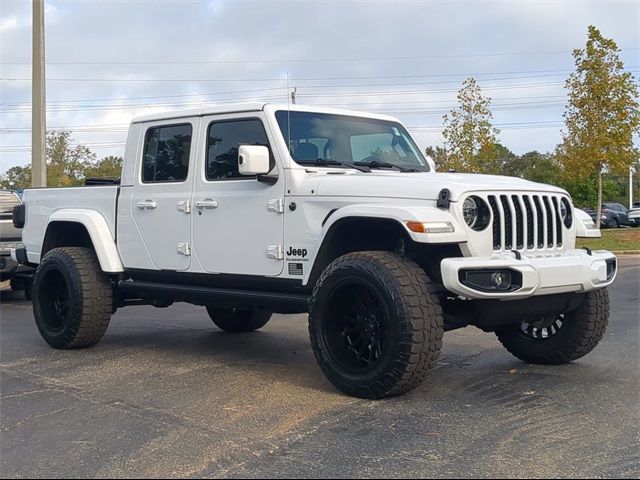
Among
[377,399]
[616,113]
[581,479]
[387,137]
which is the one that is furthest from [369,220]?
[616,113]

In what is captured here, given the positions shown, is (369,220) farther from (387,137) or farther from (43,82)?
(43,82)

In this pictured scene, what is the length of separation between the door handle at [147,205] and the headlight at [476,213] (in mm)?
2885

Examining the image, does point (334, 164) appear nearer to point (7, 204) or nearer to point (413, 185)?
point (413, 185)

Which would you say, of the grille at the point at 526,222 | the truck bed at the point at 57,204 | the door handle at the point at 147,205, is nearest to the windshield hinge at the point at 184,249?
the door handle at the point at 147,205

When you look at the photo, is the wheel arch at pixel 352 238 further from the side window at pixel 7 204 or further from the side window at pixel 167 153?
the side window at pixel 7 204

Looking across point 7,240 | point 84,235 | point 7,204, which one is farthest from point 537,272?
point 7,204

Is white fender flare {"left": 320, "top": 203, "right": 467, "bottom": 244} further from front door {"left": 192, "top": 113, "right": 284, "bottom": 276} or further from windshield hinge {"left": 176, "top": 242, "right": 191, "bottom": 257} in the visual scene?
windshield hinge {"left": 176, "top": 242, "right": 191, "bottom": 257}

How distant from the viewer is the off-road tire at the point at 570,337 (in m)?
5.91

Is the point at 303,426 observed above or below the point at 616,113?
below

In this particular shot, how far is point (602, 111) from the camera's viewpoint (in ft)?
82.0

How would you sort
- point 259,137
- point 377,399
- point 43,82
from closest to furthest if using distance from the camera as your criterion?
1. point 377,399
2. point 259,137
3. point 43,82

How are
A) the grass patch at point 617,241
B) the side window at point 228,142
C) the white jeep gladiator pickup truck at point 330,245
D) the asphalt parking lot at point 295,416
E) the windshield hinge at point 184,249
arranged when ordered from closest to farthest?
1. the asphalt parking lot at point 295,416
2. the white jeep gladiator pickup truck at point 330,245
3. the side window at point 228,142
4. the windshield hinge at point 184,249
5. the grass patch at point 617,241

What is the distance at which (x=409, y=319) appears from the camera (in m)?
4.77

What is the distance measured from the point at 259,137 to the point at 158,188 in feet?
3.88
